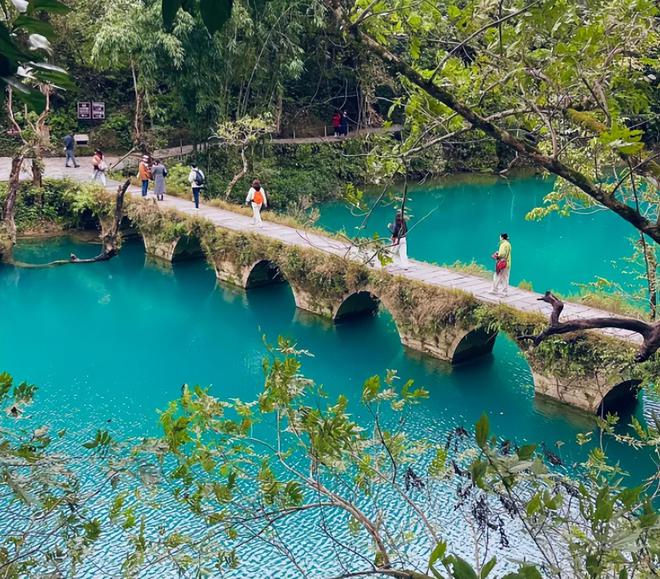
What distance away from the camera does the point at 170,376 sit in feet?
42.8

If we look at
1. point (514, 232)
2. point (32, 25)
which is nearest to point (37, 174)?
point (514, 232)

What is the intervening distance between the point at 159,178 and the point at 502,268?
10.0m

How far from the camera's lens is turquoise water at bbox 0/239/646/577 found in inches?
442

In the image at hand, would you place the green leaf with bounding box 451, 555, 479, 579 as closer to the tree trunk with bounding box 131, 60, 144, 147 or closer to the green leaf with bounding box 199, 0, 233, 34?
the green leaf with bounding box 199, 0, 233, 34

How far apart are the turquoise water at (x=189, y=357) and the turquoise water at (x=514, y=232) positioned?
337 centimetres

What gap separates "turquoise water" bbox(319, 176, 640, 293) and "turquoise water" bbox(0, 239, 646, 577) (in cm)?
337

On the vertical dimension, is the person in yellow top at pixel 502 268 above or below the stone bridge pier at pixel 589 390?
above

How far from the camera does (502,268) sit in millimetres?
12453

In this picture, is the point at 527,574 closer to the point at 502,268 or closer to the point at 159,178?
the point at 502,268

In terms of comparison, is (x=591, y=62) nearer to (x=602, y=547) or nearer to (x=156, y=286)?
(x=602, y=547)

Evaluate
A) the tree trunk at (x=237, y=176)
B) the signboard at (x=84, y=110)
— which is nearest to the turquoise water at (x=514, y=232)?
the tree trunk at (x=237, y=176)

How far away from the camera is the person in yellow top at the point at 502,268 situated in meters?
12.5

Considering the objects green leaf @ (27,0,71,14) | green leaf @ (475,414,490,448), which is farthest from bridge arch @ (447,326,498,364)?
green leaf @ (27,0,71,14)

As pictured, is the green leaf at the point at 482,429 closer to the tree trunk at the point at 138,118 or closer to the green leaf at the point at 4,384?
the green leaf at the point at 4,384
